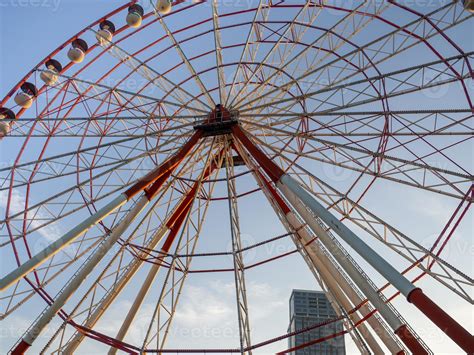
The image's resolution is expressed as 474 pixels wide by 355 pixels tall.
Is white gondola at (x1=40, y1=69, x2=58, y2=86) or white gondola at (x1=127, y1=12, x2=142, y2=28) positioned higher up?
white gondola at (x1=127, y1=12, x2=142, y2=28)

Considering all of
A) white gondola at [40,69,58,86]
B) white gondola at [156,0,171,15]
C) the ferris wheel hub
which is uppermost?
white gondola at [40,69,58,86]

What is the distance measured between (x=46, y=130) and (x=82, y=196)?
11.4 ft

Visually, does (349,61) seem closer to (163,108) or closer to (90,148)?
(163,108)

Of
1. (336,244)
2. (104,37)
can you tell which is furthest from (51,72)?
(336,244)

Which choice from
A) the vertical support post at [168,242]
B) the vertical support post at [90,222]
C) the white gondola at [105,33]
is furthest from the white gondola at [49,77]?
the vertical support post at [168,242]

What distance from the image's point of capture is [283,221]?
18266mm

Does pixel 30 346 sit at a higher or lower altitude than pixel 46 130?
lower

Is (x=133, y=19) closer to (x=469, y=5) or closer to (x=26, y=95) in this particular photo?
(x=26, y=95)

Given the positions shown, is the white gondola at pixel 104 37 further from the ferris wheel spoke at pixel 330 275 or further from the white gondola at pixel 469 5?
the white gondola at pixel 469 5

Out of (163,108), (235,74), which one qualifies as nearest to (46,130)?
(163,108)

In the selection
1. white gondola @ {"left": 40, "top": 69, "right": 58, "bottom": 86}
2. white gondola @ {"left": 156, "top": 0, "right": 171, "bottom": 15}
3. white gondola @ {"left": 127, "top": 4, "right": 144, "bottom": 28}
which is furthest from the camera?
white gondola @ {"left": 40, "top": 69, "right": 58, "bottom": 86}

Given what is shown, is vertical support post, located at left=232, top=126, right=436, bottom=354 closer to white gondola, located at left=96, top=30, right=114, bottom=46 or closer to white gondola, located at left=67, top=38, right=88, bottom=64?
white gondola, located at left=96, top=30, right=114, bottom=46

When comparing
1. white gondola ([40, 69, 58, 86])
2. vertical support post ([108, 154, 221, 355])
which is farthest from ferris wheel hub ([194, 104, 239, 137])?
white gondola ([40, 69, 58, 86])

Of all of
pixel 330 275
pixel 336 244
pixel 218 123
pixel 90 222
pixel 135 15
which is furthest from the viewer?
pixel 135 15
